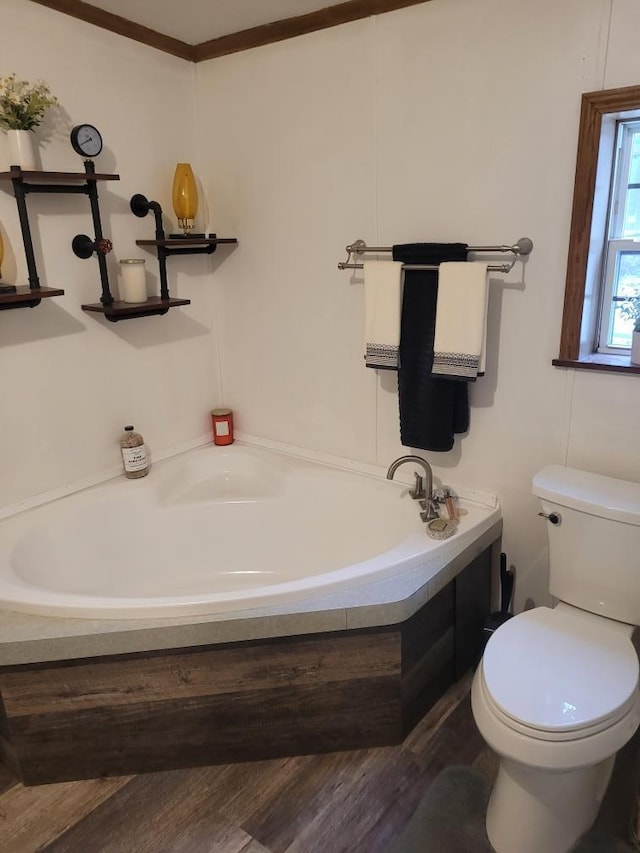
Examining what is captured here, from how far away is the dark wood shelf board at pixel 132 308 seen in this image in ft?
7.15

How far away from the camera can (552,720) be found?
1370 mm

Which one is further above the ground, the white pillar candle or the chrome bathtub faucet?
the white pillar candle

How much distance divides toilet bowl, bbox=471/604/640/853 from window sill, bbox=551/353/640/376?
0.72 metres

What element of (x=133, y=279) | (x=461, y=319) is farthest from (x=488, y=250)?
(x=133, y=279)

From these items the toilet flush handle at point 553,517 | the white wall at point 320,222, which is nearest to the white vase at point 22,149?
the white wall at point 320,222

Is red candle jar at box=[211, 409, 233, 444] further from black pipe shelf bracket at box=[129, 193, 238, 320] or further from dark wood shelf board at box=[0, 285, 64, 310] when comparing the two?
dark wood shelf board at box=[0, 285, 64, 310]

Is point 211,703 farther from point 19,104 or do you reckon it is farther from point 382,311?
point 19,104

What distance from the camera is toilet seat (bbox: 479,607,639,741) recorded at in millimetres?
1381

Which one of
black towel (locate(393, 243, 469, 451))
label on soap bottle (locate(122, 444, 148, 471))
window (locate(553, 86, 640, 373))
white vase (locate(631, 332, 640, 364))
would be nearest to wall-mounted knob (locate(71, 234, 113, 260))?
label on soap bottle (locate(122, 444, 148, 471))

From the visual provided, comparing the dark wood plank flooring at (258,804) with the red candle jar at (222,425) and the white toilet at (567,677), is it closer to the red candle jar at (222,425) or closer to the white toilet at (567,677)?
the white toilet at (567,677)

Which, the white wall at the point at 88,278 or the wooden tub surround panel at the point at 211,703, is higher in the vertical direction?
the white wall at the point at 88,278

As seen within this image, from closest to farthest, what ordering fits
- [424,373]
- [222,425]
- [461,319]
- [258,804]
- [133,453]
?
[258,804] → [461,319] → [424,373] → [133,453] → [222,425]

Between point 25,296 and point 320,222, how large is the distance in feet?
3.50

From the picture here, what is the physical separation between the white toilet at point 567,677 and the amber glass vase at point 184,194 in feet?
5.26
